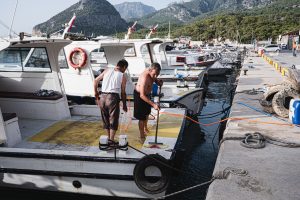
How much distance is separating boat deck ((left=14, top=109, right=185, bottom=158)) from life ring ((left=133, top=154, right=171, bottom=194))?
0.27 m

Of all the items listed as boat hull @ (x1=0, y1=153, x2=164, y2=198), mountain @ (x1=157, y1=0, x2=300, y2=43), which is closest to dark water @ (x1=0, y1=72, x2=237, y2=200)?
boat hull @ (x1=0, y1=153, x2=164, y2=198)

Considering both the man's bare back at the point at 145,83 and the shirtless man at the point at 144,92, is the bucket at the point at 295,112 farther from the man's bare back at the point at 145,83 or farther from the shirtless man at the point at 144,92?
the man's bare back at the point at 145,83

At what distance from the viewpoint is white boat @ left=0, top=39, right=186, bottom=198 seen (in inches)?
212

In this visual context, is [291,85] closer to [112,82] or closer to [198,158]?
[198,158]

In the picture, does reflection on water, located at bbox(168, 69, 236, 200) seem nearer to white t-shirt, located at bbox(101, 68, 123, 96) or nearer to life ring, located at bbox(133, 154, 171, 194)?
life ring, located at bbox(133, 154, 171, 194)

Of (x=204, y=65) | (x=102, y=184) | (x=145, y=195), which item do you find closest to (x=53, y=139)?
(x=102, y=184)

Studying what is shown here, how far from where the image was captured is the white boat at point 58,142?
17.7ft

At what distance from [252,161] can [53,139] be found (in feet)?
14.0

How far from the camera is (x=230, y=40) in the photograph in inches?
3600

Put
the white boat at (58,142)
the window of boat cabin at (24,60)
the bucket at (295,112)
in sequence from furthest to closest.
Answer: the window of boat cabin at (24,60) → the bucket at (295,112) → the white boat at (58,142)

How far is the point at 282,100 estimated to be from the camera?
7.62m

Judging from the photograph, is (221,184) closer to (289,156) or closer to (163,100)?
(289,156)

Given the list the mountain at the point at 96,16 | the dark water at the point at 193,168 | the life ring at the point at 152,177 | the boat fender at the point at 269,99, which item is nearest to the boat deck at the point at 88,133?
the life ring at the point at 152,177

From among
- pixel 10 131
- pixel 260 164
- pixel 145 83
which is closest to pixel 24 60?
pixel 10 131
